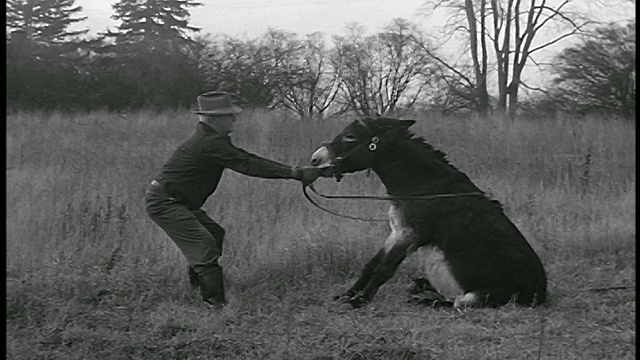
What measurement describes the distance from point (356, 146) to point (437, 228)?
95cm

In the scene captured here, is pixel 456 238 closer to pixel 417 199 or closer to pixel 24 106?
pixel 417 199

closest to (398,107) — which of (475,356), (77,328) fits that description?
(475,356)

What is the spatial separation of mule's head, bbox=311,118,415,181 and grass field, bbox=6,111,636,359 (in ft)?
3.93

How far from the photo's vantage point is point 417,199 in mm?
5910

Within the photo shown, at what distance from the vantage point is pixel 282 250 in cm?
697

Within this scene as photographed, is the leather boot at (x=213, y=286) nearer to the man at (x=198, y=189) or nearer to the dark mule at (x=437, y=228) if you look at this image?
the man at (x=198, y=189)

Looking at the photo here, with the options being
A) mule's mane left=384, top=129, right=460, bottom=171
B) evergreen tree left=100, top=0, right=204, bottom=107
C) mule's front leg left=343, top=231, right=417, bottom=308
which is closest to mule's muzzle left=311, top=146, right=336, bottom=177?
mule's mane left=384, top=129, right=460, bottom=171

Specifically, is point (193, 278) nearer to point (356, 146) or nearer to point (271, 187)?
point (356, 146)

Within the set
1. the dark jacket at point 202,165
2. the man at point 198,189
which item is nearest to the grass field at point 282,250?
the man at point 198,189

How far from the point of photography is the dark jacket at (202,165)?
5.81 metres

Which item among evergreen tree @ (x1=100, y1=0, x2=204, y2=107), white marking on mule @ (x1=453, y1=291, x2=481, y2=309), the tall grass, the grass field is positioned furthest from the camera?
evergreen tree @ (x1=100, y1=0, x2=204, y2=107)

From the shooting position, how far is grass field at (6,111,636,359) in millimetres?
5168

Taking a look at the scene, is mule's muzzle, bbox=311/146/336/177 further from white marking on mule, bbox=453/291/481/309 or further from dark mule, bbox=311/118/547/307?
white marking on mule, bbox=453/291/481/309

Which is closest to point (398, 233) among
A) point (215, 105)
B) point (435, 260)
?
point (435, 260)
